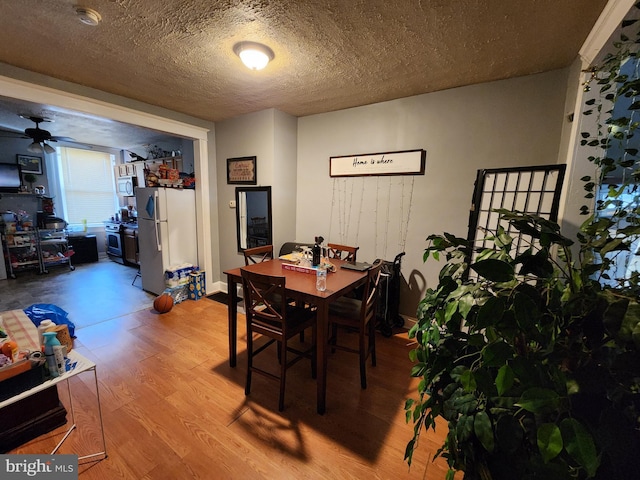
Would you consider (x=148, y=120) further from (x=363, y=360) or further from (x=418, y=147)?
(x=363, y=360)

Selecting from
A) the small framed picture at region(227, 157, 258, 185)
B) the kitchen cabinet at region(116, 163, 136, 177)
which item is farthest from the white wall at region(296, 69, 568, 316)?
the kitchen cabinet at region(116, 163, 136, 177)

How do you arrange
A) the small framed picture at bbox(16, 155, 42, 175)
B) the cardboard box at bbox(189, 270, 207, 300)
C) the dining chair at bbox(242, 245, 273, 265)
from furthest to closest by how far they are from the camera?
the small framed picture at bbox(16, 155, 42, 175) → the cardboard box at bbox(189, 270, 207, 300) → the dining chair at bbox(242, 245, 273, 265)

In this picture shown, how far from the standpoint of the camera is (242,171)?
357 centimetres

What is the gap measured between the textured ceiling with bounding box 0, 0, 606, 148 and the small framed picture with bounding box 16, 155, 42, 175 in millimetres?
4030

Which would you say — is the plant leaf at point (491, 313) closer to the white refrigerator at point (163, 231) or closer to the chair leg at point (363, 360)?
the chair leg at point (363, 360)

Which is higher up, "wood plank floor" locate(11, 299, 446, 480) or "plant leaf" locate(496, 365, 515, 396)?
"plant leaf" locate(496, 365, 515, 396)

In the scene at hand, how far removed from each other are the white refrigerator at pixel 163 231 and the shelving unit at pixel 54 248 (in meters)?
2.59

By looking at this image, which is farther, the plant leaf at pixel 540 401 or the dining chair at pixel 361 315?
the dining chair at pixel 361 315

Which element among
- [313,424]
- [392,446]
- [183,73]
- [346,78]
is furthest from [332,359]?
[183,73]

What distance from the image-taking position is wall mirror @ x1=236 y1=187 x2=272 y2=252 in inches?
135

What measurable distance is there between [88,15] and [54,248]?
5.52m

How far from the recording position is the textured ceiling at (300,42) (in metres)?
1.49

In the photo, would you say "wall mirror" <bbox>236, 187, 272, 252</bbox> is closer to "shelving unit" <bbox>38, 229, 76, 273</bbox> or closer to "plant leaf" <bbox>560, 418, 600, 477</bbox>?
"plant leaf" <bbox>560, 418, 600, 477</bbox>

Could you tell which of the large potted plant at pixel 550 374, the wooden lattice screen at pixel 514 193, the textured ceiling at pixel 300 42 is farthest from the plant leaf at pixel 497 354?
the textured ceiling at pixel 300 42
